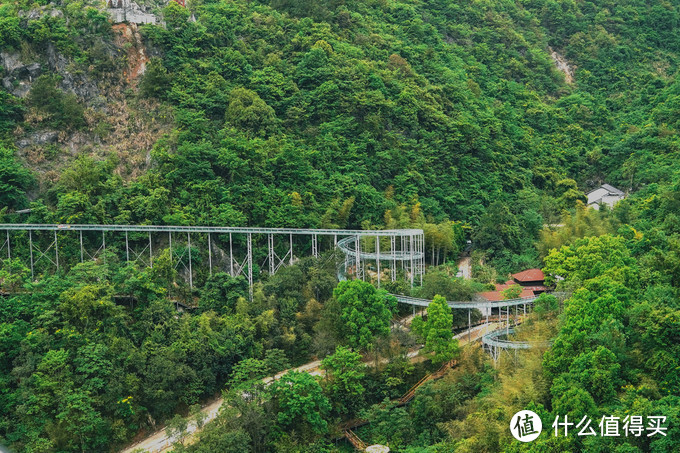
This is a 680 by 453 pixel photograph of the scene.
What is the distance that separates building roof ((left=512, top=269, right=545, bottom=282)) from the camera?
46156mm

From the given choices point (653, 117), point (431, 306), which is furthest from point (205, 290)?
point (653, 117)

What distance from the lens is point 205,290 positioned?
4209 centimetres

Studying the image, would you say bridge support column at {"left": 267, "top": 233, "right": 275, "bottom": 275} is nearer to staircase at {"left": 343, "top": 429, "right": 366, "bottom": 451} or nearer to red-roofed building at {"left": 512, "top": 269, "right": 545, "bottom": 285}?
staircase at {"left": 343, "top": 429, "right": 366, "bottom": 451}

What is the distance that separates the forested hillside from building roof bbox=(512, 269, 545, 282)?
1490mm

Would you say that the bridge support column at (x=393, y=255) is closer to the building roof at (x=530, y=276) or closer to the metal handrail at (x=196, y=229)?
the metal handrail at (x=196, y=229)

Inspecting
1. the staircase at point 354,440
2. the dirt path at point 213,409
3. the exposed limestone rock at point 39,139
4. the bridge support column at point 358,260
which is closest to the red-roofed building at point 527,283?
the dirt path at point 213,409

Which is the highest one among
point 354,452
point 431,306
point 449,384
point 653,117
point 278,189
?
point 653,117

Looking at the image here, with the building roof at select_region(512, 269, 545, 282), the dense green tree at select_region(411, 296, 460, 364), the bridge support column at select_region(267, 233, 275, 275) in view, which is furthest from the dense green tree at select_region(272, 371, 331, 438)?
the building roof at select_region(512, 269, 545, 282)

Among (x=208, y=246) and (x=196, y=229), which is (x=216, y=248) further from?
(x=196, y=229)

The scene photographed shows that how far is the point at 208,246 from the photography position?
4481 cm

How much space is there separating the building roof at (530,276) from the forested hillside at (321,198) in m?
1.49

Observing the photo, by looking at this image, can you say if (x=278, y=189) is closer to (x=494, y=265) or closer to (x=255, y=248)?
(x=255, y=248)

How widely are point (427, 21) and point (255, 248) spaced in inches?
1599

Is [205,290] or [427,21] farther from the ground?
[427,21]
